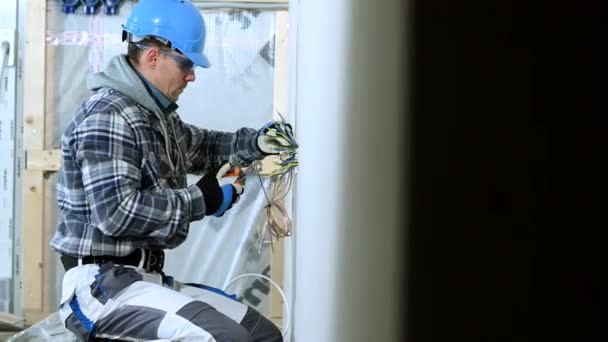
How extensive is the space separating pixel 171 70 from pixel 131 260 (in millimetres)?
568

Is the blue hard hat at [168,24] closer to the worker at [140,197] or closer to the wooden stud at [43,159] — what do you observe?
the worker at [140,197]

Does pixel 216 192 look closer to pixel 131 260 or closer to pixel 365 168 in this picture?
pixel 131 260

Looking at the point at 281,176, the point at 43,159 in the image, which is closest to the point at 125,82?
the point at 281,176

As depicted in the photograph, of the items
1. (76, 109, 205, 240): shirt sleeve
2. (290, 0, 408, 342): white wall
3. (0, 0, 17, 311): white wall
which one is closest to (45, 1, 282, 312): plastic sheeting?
(0, 0, 17, 311): white wall

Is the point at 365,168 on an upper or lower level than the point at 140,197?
upper

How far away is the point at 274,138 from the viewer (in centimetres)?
167

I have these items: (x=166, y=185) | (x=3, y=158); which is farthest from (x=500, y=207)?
(x=3, y=158)

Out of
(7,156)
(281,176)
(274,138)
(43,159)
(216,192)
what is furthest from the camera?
(7,156)

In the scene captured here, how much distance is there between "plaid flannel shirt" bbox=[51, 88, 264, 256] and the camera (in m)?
1.67

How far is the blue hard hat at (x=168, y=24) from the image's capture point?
6.18 feet

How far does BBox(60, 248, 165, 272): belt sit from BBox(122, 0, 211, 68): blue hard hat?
1.91 feet

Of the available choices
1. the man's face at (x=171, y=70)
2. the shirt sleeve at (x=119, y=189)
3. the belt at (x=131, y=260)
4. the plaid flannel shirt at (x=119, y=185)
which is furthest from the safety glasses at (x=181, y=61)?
the belt at (x=131, y=260)

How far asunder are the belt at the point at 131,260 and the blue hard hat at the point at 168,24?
582 mm

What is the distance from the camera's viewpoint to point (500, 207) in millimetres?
279
